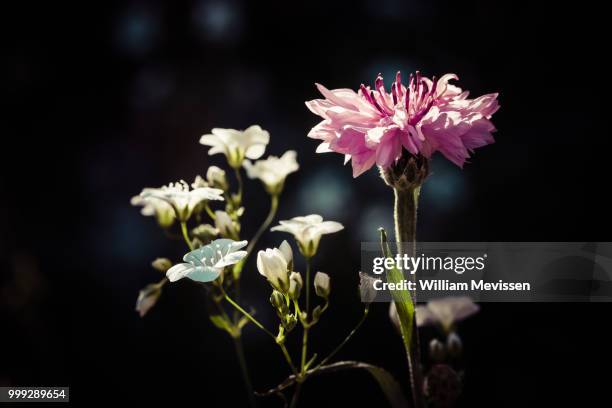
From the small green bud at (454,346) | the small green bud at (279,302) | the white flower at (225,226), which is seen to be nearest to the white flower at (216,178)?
the white flower at (225,226)

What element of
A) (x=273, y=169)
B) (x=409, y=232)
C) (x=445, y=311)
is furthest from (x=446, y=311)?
(x=273, y=169)

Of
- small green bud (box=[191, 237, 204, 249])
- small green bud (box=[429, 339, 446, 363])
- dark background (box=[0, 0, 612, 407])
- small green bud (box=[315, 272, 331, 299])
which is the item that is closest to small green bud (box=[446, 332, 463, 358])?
small green bud (box=[429, 339, 446, 363])

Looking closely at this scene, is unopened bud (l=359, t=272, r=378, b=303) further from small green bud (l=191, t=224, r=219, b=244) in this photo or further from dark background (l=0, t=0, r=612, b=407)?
dark background (l=0, t=0, r=612, b=407)

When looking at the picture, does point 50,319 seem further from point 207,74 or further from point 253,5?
point 253,5

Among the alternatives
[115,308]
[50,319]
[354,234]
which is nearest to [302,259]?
[354,234]

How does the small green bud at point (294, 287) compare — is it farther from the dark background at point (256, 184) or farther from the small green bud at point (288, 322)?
the dark background at point (256, 184)

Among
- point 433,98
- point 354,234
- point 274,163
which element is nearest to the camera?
point 433,98
